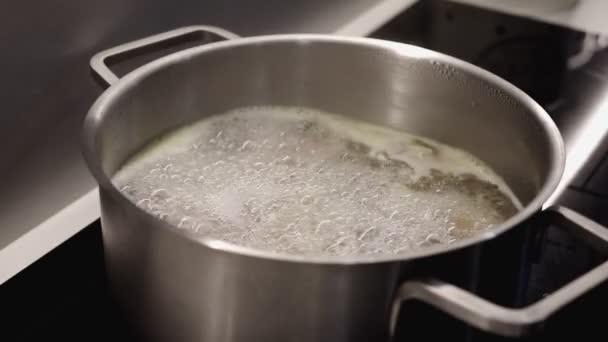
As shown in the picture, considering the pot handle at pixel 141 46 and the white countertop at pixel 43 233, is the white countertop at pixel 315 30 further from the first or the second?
the pot handle at pixel 141 46

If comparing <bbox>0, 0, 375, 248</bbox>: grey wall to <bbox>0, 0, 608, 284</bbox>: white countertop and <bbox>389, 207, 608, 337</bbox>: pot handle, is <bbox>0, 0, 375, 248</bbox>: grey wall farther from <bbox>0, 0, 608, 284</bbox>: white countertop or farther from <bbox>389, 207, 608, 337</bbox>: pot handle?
<bbox>389, 207, 608, 337</bbox>: pot handle

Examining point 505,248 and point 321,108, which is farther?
point 321,108

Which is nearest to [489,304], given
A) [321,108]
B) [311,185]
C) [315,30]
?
[311,185]

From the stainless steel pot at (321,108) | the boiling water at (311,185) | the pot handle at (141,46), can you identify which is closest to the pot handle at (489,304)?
the stainless steel pot at (321,108)

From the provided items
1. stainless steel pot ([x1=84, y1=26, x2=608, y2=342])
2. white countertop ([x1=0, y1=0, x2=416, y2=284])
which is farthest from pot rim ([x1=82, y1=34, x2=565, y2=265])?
white countertop ([x1=0, y1=0, x2=416, y2=284])

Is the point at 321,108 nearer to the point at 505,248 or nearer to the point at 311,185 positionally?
the point at 311,185

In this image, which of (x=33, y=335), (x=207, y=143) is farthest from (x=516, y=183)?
(x=33, y=335)

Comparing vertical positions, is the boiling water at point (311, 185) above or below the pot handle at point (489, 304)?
below
